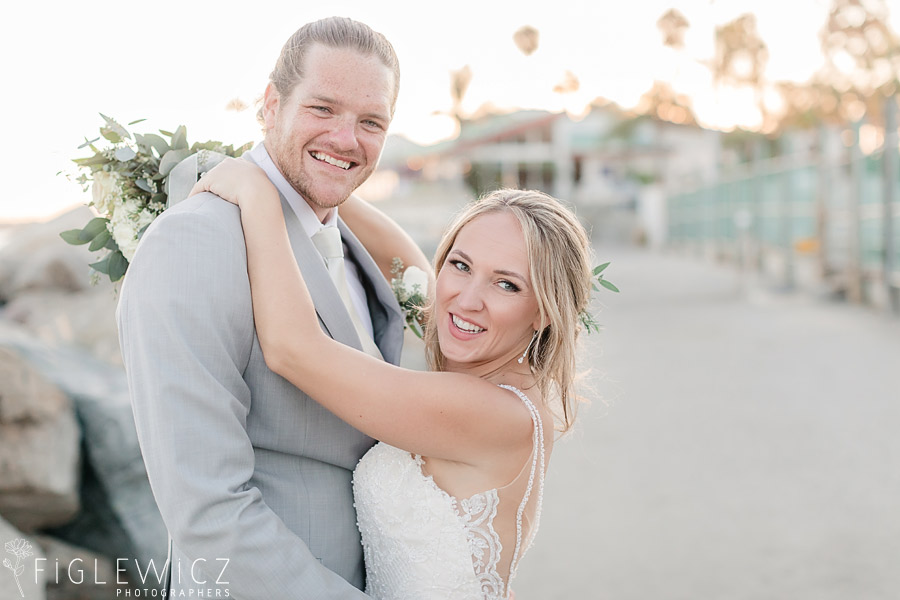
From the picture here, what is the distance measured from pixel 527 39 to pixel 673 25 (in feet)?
38.7

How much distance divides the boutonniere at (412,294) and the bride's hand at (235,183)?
2.77 ft

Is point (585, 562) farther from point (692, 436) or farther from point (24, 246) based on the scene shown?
point (24, 246)

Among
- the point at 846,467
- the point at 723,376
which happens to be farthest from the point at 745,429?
the point at 723,376

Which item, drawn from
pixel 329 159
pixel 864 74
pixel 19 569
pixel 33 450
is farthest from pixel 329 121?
pixel 864 74

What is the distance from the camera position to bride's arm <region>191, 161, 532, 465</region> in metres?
2.08

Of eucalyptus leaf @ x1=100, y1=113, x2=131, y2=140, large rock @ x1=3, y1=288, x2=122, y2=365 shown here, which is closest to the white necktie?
eucalyptus leaf @ x1=100, y1=113, x2=131, y2=140

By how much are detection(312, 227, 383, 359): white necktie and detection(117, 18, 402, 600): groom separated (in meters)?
0.01

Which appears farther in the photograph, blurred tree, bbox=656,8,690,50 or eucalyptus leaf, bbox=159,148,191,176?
blurred tree, bbox=656,8,690,50

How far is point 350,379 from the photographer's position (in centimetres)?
216

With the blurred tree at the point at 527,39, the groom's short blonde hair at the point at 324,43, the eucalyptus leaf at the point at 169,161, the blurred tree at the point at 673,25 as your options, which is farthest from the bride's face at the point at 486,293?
the blurred tree at the point at 527,39

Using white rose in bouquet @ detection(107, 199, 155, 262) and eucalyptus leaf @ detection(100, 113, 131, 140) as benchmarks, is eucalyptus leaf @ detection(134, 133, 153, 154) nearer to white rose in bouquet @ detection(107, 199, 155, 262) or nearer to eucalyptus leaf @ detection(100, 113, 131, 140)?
eucalyptus leaf @ detection(100, 113, 131, 140)

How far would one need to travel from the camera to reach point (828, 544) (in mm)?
5449

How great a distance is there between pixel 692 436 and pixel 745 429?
20.9 inches

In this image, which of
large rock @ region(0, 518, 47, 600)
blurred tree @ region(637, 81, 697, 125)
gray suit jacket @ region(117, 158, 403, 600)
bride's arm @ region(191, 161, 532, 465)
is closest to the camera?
gray suit jacket @ region(117, 158, 403, 600)
